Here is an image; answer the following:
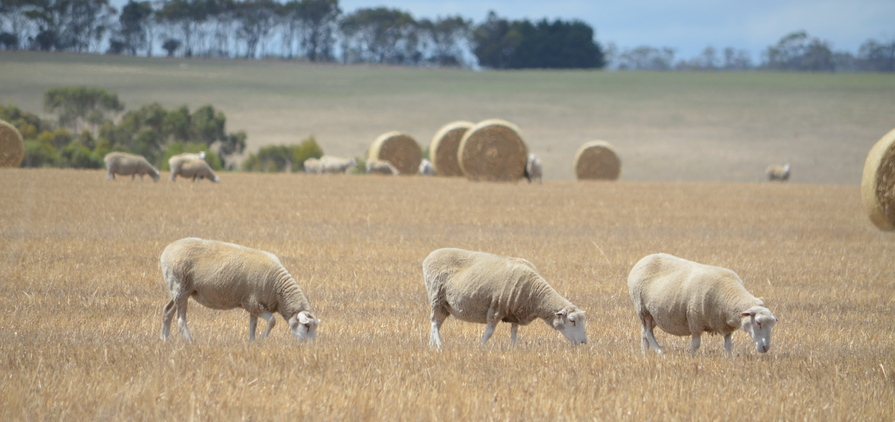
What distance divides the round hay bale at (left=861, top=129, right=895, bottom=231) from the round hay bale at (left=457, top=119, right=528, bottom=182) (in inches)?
587

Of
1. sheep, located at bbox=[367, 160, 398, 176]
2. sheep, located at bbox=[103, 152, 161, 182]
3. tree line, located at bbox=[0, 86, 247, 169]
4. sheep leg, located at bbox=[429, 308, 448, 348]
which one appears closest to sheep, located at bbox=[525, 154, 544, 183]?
sheep, located at bbox=[367, 160, 398, 176]

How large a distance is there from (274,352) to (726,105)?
7835 centimetres

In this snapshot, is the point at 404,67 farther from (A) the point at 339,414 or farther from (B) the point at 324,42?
(A) the point at 339,414

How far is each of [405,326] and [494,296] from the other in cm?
135

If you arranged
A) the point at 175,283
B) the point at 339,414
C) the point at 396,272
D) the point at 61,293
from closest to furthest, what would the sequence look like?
1. the point at 339,414
2. the point at 175,283
3. the point at 61,293
4. the point at 396,272

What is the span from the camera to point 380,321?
9109mm

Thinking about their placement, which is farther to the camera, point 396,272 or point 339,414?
point 396,272

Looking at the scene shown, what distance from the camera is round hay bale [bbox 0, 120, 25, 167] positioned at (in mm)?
29281

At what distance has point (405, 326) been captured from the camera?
894 cm

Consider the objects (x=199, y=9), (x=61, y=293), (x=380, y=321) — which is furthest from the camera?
(x=199, y=9)

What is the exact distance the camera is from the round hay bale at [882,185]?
1745cm

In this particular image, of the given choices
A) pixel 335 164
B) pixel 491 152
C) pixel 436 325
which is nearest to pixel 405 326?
pixel 436 325

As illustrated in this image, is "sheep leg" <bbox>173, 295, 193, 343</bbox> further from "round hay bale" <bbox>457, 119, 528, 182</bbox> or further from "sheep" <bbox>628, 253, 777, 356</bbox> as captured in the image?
"round hay bale" <bbox>457, 119, 528, 182</bbox>

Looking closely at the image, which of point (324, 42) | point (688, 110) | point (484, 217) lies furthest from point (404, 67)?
point (484, 217)
